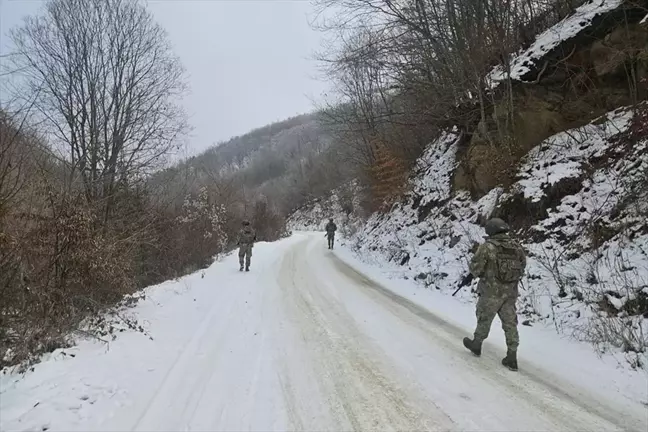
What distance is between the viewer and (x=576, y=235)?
7773 mm

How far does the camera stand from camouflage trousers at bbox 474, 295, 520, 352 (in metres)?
5.30

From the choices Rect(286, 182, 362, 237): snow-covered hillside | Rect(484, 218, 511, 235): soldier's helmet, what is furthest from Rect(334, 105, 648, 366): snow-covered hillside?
Rect(286, 182, 362, 237): snow-covered hillside

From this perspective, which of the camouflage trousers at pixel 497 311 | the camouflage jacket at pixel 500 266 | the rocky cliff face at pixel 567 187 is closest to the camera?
the camouflage trousers at pixel 497 311

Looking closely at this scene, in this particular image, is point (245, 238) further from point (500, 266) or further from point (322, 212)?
point (322, 212)

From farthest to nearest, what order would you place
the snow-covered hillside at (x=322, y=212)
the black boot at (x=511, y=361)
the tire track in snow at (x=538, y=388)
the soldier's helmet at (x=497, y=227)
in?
the snow-covered hillside at (x=322, y=212) < the soldier's helmet at (x=497, y=227) < the black boot at (x=511, y=361) < the tire track in snow at (x=538, y=388)

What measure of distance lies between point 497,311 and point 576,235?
353 cm

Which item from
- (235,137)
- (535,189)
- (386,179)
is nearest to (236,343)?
(535,189)

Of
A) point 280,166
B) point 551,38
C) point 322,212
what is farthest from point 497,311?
point 280,166

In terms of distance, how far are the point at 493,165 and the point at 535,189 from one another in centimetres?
224

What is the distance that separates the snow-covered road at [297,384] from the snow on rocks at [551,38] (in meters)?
8.83

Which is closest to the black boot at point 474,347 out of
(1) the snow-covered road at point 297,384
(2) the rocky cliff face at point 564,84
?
(1) the snow-covered road at point 297,384

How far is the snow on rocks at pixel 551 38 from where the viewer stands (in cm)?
1067

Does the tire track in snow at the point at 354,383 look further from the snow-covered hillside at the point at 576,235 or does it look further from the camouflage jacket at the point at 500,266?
the snow-covered hillside at the point at 576,235

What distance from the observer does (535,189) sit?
970 cm
